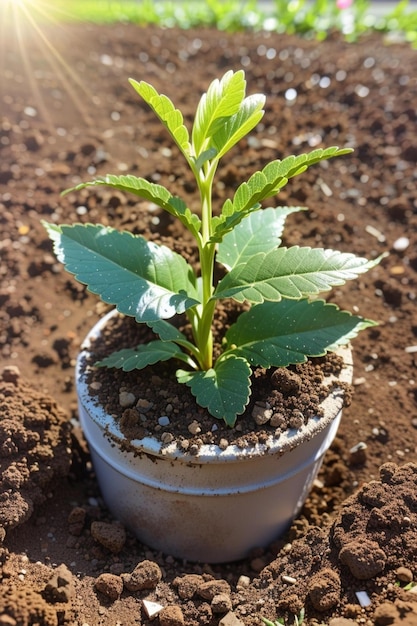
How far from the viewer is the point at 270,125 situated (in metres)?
4.15

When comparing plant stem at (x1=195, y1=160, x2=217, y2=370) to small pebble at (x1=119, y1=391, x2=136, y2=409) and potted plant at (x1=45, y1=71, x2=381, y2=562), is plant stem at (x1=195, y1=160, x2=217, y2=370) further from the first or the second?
small pebble at (x1=119, y1=391, x2=136, y2=409)

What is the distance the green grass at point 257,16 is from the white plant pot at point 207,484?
384 centimetres

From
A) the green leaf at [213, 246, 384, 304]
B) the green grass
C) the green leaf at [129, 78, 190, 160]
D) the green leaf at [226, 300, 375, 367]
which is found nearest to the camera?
the green leaf at [129, 78, 190, 160]

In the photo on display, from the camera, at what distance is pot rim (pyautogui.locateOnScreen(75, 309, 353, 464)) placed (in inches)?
82.9

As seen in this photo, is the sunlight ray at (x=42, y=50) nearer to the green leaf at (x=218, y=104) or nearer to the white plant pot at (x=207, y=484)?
the green leaf at (x=218, y=104)

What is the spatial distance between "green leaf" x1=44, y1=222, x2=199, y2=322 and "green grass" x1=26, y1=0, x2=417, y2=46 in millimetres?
3672

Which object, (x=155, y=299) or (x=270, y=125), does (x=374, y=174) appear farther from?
(x=155, y=299)

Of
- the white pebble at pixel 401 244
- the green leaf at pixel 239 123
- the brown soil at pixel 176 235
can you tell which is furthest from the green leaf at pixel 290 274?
the white pebble at pixel 401 244

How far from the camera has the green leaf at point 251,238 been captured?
7.78 feet

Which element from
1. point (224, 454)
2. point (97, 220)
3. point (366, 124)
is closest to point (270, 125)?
point (366, 124)

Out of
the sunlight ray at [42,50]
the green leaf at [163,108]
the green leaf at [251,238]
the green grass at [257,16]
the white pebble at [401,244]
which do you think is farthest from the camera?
the green grass at [257,16]

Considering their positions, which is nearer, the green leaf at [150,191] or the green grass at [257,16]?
the green leaf at [150,191]

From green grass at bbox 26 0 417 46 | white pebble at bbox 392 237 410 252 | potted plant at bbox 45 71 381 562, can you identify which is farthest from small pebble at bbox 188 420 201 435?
green grass at bbox 26 0 417 46

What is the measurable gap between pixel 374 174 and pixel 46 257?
1786mm
